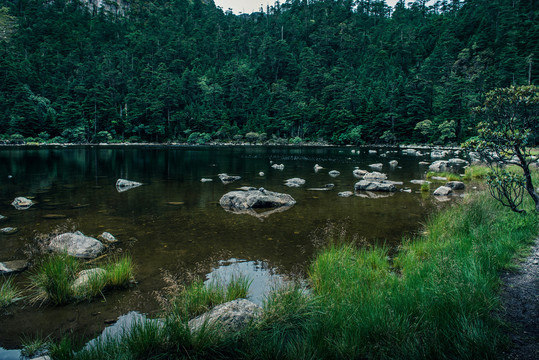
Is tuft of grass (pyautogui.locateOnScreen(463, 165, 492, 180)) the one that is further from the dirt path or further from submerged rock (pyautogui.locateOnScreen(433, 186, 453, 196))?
the dirt path

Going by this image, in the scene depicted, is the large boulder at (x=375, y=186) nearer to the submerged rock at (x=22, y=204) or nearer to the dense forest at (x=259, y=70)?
the submerged rock at (x=22, y=204)

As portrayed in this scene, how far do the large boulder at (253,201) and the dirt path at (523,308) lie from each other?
28.6 feet

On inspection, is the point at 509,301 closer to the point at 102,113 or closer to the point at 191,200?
the point at 191,200

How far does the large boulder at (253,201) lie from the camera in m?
12.6

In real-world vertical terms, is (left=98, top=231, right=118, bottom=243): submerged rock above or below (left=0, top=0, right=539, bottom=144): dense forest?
below

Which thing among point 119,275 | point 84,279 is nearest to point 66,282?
point 84,279

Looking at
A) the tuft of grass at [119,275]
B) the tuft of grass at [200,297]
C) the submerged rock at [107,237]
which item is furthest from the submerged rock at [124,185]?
the tuft of grass at [200,297]

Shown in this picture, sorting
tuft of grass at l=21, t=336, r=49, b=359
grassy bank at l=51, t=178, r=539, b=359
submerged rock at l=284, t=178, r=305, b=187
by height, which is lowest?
tuft of grass at l=21, t=336, r=49, b=359

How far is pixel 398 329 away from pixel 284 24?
169166 mm

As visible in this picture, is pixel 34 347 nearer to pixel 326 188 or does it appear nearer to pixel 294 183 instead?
pixel 326 188

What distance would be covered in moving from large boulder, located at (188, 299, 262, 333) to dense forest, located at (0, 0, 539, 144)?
67151 millimetres

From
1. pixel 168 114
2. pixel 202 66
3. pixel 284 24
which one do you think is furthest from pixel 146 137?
pixel 284 24

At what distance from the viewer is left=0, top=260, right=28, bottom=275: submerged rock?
6275 millimetres

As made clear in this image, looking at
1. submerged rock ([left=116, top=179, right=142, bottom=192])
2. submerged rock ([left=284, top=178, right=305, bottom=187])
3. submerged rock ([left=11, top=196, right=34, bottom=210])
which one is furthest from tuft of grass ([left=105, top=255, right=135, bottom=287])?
submerged rock ([left=284, top=178, right=305, bottom=187])
